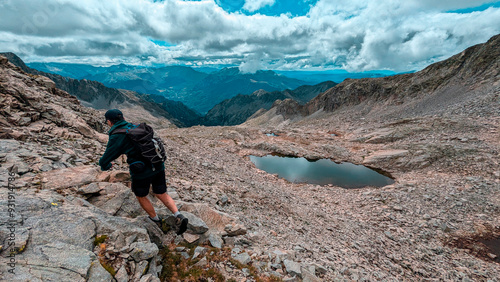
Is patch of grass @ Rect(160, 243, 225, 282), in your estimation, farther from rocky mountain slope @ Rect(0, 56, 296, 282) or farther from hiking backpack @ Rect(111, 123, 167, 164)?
hiking backpack @ Rect(111, 123, 167, 164)

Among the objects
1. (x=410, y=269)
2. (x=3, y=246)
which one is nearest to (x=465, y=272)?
(x=410, y=269)

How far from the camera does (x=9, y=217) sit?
17.5 ft

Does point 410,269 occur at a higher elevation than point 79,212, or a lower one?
lower

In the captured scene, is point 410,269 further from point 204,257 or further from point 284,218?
point 204,257

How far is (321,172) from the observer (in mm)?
38062

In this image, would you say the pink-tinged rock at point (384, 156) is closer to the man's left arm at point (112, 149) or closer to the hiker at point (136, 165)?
the hiker at point (136, 165)

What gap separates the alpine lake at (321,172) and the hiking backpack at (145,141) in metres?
29.4

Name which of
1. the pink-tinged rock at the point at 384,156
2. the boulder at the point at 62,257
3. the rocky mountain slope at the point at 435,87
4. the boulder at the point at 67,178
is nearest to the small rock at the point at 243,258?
the boulder at the point at 62,257

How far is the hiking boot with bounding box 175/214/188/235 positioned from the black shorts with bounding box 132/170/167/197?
3.81 ft

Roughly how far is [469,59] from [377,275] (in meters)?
91.4

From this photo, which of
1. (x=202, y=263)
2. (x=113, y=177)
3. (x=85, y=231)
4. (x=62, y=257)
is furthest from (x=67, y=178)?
(x=202, y=263)

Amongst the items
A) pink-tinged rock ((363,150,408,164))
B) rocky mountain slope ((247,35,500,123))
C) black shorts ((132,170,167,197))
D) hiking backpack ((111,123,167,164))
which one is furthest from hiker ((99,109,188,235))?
rocky mountain slope ((247,35,500,123))

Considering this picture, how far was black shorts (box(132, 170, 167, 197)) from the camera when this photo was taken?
7.17 metres

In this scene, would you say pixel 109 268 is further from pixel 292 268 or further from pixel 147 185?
pixel 292 268
